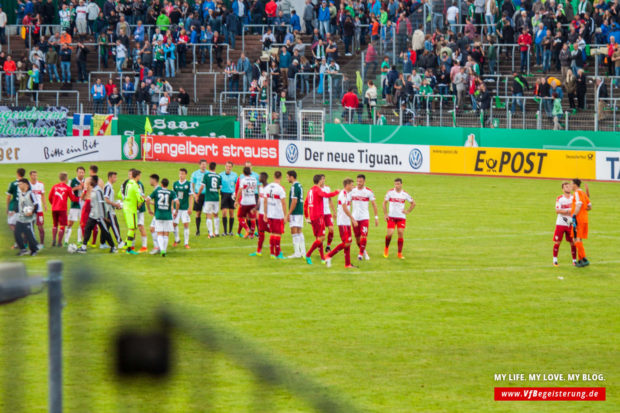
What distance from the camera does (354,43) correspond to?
5062 cm

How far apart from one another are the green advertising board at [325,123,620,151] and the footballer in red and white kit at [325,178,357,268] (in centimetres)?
2074

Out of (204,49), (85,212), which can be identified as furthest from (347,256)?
(204,49)

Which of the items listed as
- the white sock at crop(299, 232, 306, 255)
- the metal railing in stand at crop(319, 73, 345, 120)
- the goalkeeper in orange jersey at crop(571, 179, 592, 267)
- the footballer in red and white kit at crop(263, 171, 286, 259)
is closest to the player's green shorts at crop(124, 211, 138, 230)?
the footballer in red and white kit at crop(263, 171, 286, 259)

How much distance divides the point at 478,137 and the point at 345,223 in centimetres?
2194

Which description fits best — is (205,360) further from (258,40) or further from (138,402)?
(258,40)

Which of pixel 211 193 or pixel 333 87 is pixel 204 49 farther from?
pixel 211 193

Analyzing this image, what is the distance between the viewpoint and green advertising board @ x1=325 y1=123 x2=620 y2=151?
38781mm

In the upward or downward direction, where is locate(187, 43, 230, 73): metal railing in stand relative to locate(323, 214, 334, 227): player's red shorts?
upward

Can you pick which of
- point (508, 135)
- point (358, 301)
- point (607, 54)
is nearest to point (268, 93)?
point (508, 135)

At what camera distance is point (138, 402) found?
3084mm

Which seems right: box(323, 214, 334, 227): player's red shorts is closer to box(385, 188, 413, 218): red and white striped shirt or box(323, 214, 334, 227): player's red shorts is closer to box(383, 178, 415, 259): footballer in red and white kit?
box(383, 178, 415, 259): footballer in red and white kit

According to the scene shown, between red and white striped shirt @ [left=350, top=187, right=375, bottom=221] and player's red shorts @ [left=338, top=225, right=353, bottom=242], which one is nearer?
player's red shorts @ [left=338, top=225, right=353, bottom=242]

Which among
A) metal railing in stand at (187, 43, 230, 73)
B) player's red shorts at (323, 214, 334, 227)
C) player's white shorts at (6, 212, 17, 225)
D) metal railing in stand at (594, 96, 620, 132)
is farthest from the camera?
metal railing in stand at (187, 43, 230, 73)

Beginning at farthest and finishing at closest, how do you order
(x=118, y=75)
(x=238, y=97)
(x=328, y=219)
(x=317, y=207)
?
(x=118, y=75) < (x=238, y=97) < (x=328, y=219) < (x=317, y=207)
